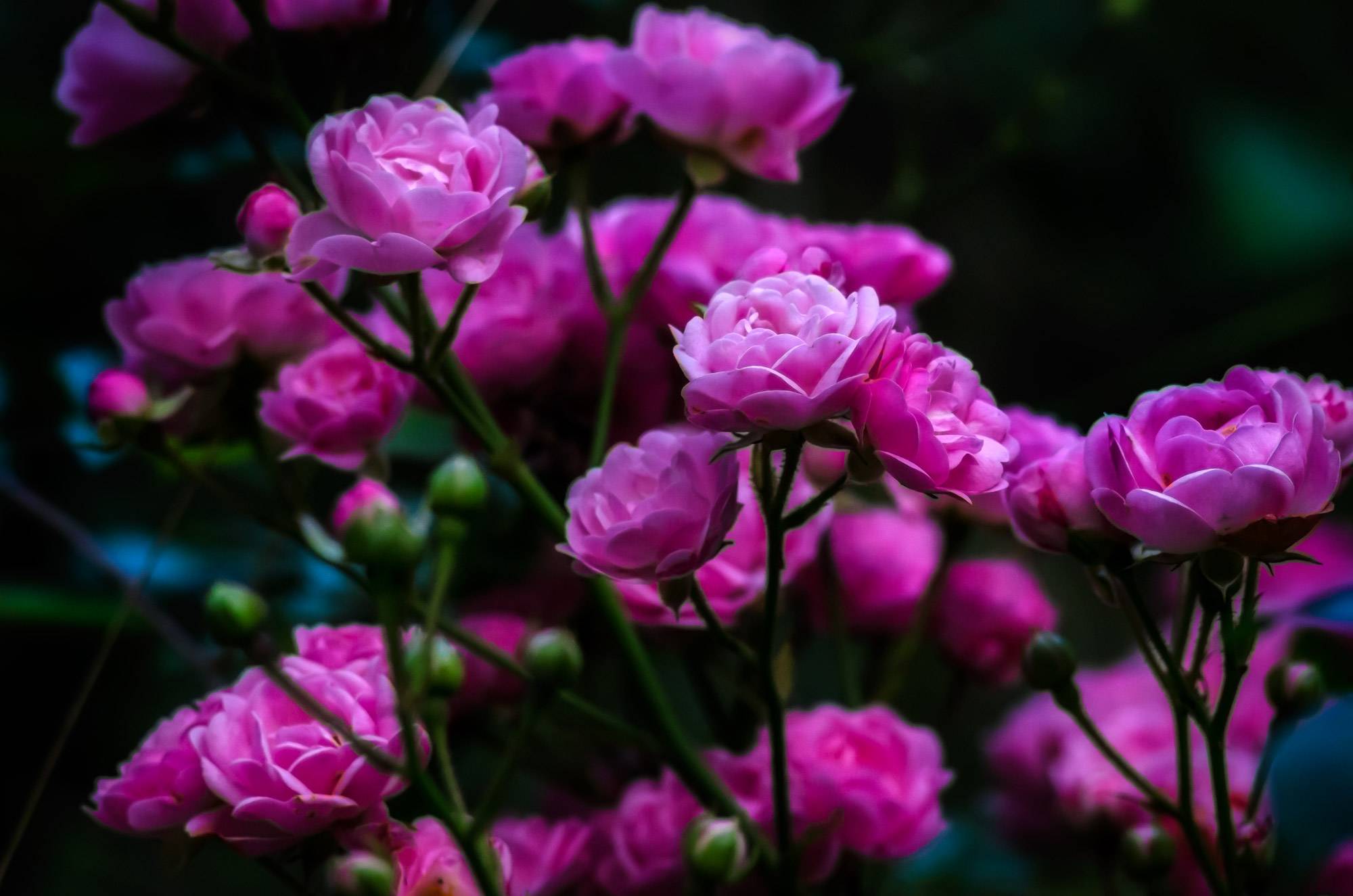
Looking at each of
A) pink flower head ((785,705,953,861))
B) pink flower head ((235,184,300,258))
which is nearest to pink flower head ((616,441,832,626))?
pink flower head ((785,705,953,861))

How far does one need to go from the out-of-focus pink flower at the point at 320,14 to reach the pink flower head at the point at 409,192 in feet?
Result: 0.33

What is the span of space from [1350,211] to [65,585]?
96cm

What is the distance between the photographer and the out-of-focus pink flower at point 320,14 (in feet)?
1.50

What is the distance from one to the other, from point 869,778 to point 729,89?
10.4 inches

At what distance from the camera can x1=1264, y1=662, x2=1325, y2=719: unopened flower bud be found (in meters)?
0.42

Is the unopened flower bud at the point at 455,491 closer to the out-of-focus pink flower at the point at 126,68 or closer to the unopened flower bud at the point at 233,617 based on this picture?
the unopened flower bud at the point at 233,617

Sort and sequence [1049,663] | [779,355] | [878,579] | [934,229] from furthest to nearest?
[934,229] → [878,579] → [1049,663] → [779,355]

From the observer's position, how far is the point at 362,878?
0.32 m

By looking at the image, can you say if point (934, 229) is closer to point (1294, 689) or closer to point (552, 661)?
point (1294, 689)

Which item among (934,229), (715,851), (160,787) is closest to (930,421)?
(715,851)

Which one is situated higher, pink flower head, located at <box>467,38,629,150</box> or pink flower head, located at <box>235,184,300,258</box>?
pink flower head, located at <box>467,38,629,150</box>

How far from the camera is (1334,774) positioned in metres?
0.48

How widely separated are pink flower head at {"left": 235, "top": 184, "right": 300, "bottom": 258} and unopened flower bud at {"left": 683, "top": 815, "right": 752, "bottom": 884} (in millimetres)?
224

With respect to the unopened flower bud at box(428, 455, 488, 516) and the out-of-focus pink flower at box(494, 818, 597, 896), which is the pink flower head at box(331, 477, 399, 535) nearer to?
the unopened flower bud at box(428, 455, 488, 516)
